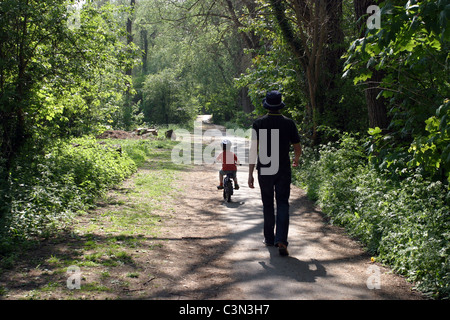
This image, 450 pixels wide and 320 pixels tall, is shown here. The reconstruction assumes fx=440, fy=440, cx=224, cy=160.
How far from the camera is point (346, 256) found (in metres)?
6.72

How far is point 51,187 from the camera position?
8781 mm

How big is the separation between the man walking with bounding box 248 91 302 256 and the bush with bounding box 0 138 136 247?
3.70m

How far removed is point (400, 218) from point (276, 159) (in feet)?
6.57

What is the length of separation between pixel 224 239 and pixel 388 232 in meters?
2.79

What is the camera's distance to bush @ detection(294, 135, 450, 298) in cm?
532

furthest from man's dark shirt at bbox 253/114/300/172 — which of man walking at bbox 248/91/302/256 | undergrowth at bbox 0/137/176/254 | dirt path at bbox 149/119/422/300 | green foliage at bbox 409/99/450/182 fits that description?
undergrowth at bbox 0/137/176/254

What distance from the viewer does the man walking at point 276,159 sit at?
21.9 ft

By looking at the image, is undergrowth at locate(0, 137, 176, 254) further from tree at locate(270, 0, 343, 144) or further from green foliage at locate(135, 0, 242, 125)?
green foliage at locate(135, 0, 242, 125)

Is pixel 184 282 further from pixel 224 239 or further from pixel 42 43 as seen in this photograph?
pixel 42 43

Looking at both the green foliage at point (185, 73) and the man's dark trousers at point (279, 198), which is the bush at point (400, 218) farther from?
the green foliage at point (185, 73)

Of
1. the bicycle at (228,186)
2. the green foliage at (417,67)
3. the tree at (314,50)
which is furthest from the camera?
the tree at (314,50)

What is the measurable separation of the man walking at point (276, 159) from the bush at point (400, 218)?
4.96 ft

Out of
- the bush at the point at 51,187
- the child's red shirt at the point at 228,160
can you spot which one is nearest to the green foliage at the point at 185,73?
the child's red shirt at the point at 228,160
